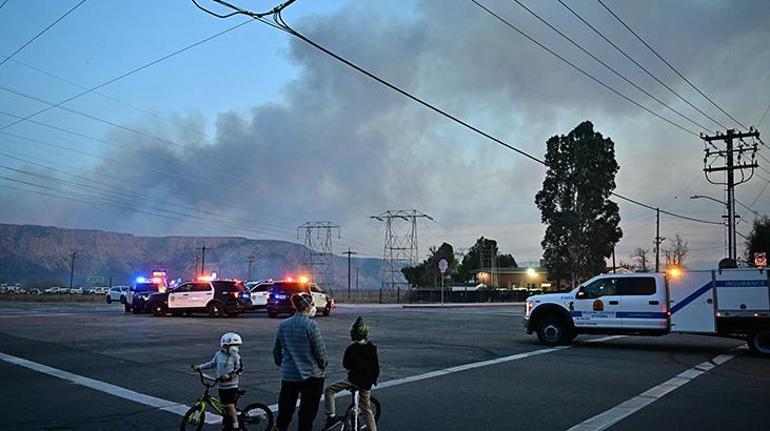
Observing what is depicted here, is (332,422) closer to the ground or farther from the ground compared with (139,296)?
closer to the ground

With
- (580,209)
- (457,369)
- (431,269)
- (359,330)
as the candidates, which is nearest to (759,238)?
(580,209)

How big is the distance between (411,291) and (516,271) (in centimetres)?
5923

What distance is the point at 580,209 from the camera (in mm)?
50812

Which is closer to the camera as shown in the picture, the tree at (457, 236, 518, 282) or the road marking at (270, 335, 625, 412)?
the road marking at (270, 335, 625, 412)

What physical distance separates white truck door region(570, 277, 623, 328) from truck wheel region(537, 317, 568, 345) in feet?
Result: 1.45

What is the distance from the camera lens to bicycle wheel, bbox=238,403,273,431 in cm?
651

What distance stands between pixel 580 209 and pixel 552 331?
3515 cm

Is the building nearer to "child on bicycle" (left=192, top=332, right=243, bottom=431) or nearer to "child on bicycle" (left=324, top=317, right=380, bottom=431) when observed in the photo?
"child on bicycle" (left=324, top=317, right=380, bottom=431)

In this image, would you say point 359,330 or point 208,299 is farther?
point 208,299

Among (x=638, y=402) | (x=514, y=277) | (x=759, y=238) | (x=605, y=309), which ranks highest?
(x=759, y=238)

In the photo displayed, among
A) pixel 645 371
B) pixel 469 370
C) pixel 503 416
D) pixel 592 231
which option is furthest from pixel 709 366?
pixel 592 231

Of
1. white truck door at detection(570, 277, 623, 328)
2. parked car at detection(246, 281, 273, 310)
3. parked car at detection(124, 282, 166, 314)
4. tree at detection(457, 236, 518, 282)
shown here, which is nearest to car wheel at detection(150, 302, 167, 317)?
parked car at detection(124, 282, 166, 314)

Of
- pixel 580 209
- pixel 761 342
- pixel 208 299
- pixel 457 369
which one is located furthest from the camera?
pixel 580 209

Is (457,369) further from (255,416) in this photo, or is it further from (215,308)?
(215,308)
